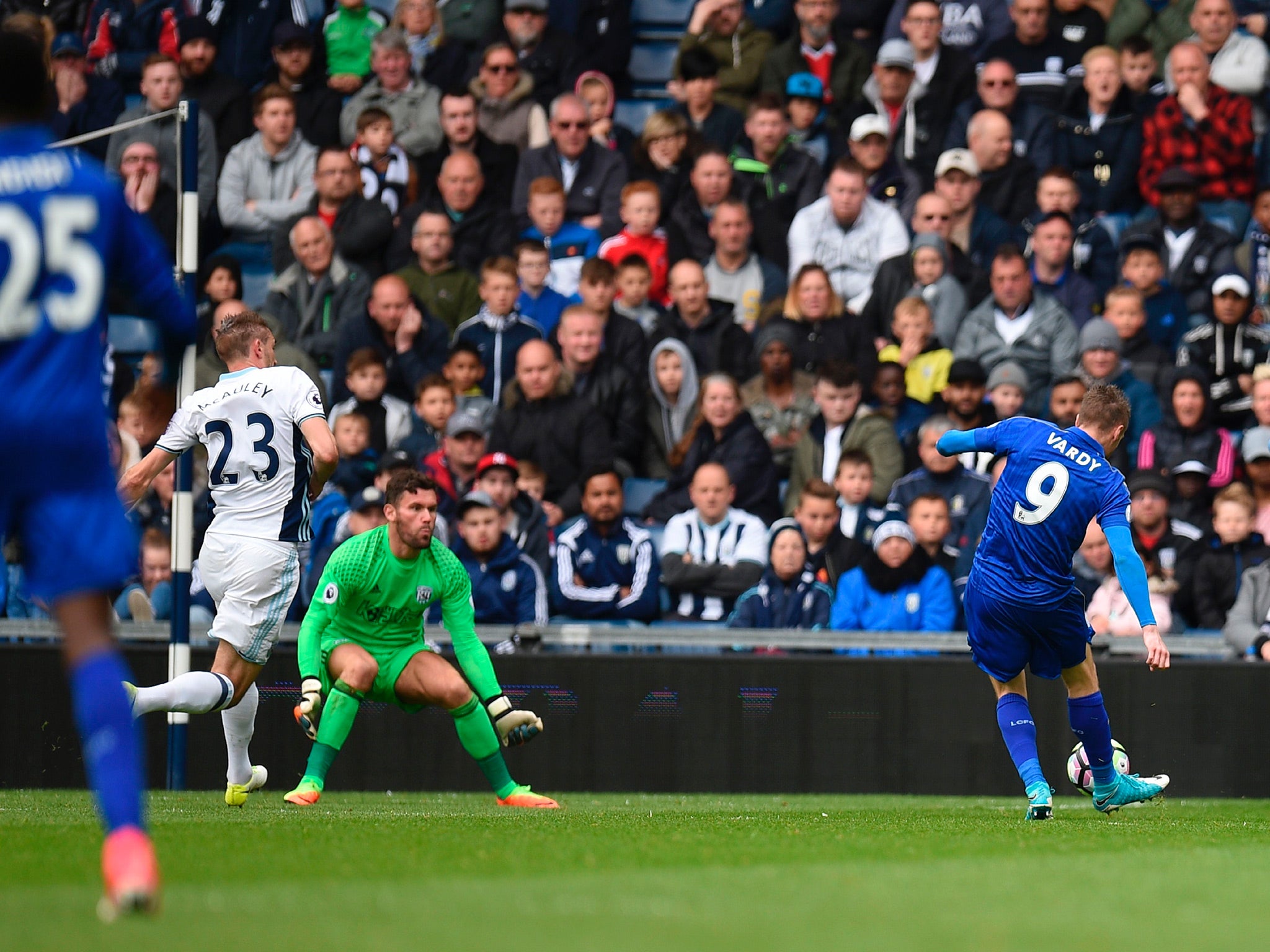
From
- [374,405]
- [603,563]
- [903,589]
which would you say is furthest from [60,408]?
[374,405]

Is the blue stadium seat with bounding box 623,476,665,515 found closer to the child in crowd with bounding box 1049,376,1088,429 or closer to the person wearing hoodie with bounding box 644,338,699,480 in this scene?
the person wearing hoodie with bounding box 644,338,699,480

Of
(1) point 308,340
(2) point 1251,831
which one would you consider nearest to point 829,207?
(1) point 308,340

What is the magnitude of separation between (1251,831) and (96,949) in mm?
6185

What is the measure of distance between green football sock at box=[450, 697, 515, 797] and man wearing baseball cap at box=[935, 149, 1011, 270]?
720 centimetres

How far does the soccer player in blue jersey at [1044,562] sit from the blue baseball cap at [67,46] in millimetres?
10671

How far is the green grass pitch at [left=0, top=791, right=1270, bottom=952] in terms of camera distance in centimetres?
431

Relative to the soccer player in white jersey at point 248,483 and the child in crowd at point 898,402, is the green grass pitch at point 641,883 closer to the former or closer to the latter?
the soccer player in white jersey at point 248,483

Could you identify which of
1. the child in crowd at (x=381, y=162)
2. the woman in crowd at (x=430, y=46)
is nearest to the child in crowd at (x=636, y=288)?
the child in crowd at (x=381, y=162)

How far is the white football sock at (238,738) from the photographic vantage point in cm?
979

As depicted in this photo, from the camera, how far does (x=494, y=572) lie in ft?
42.7

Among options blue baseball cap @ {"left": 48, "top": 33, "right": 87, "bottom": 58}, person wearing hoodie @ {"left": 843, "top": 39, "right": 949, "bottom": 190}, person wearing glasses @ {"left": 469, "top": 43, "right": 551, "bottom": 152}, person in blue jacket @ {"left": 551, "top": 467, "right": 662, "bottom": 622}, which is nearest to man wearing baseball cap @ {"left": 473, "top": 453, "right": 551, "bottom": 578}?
person in blue jacket @ {"left": 551, "top": 467, "right": 662, "bottom": 622}

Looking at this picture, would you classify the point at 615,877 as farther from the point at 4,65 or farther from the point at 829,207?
the point at 829,207

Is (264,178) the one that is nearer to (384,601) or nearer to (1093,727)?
(384,601)

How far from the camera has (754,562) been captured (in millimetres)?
13266
